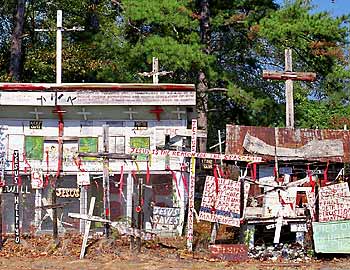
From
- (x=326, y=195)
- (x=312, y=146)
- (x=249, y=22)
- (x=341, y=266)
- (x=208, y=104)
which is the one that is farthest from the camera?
(x=208, y=104)

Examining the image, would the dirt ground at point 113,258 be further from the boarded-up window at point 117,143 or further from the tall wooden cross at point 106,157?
the boarded-up window at point 117,143

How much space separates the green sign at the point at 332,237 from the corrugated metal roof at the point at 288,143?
2.50m

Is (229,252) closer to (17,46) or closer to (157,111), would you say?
(157,111)

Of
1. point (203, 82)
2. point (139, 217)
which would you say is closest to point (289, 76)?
point (203, 82)

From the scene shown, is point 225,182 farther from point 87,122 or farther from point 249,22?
point 249,22

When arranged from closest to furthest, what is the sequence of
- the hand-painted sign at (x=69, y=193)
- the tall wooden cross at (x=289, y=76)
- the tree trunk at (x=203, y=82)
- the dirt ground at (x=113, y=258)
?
1. the dirt ground at (x=113, y=258)
2. the hand-painted sign at (x=69, y=193)
3. the tall wooden cross at (x=289, y=76)
4. the tree trunk at (x=203, y=82)

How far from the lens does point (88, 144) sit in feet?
60.6

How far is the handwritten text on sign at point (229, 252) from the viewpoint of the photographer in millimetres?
15727

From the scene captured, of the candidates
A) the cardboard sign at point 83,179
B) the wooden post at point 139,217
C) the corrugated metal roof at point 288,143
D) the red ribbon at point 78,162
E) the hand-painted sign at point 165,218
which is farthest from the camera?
the red ribbon at point 78,162

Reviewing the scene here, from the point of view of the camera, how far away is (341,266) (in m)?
15.0

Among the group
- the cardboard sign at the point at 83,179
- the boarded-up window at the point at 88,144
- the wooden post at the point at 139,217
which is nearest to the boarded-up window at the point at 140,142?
the boarded-up window at the point at 88,144

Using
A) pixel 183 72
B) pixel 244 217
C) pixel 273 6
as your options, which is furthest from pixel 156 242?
pixel 273 6

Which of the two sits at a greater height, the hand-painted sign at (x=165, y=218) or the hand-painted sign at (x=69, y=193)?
the hand-painted sign at (x=69, y=193)

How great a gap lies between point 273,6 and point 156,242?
35.8ft
